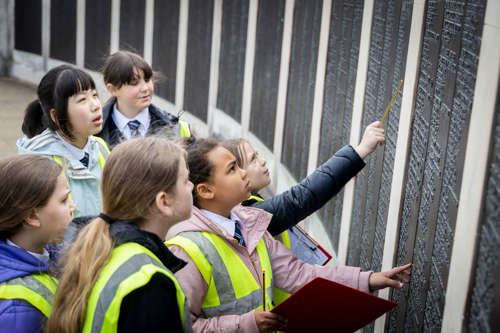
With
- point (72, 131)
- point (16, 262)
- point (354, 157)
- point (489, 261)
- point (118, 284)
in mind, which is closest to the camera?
point (489, 261)

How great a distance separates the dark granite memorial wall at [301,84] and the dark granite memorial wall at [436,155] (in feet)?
9.46

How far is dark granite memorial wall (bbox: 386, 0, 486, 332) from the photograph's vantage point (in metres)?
2.23

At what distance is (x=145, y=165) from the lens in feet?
7.43

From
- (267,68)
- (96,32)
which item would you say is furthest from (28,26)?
(267,68)

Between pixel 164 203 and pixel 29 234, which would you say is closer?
pixel 164 203

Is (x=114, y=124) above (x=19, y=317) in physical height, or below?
above

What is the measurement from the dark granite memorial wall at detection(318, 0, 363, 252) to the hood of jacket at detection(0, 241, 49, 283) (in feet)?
8.45

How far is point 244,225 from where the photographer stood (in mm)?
2969

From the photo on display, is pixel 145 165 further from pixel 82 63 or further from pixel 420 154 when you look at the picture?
pixel 82 63

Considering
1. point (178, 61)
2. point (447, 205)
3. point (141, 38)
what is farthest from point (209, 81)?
point (447, 205)

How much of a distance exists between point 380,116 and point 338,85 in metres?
1.35

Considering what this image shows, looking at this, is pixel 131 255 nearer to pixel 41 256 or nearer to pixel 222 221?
pixel 41 256

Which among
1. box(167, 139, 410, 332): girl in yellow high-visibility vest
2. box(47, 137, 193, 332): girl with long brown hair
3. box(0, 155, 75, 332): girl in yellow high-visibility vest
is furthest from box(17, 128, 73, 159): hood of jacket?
box(47, 137, 193, 332): girl with long brown hair

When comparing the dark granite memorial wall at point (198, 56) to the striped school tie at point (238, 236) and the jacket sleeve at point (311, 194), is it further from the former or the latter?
the striped school tie at point (238, 236)
